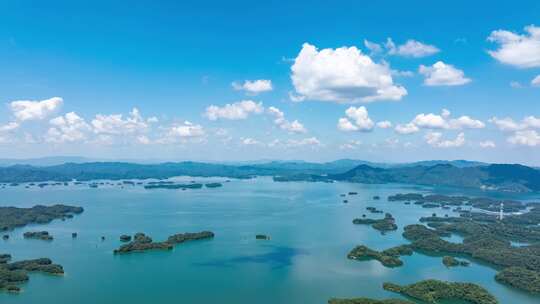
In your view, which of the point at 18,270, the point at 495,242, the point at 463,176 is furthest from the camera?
the point at 463,176

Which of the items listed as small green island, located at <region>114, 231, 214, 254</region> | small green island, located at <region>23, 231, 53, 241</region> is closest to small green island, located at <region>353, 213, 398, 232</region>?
small green island, located at <region>114, 231, 214, 254</region>

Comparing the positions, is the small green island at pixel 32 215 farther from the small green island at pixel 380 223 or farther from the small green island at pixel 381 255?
the small green island at pixel 380 223

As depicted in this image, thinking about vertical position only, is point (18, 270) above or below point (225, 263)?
above

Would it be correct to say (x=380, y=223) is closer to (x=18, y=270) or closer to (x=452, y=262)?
(x=452, y=262)

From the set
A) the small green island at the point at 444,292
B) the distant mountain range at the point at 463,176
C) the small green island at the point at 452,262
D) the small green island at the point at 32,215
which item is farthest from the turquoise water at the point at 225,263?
the distant mountain range at the point at 463,176

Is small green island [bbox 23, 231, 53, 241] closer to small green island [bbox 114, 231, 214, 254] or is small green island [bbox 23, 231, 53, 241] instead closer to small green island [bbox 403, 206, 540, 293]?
small green island [bbox 114, 231, 214, 254]

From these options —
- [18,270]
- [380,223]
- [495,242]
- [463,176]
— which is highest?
[463,176]

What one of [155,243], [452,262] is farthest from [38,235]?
[452,262]
